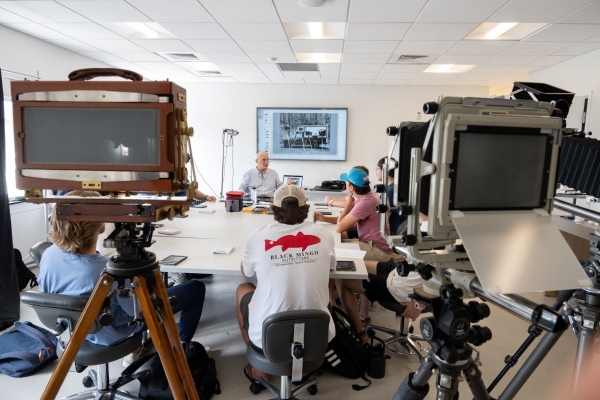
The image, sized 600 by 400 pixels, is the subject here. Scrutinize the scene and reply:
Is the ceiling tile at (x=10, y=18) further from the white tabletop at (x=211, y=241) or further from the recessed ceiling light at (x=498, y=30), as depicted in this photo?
the recessed ceiling light at (x=498, y=30)

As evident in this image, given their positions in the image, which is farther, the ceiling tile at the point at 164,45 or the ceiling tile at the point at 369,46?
the ceiling tile at the point at 164,45

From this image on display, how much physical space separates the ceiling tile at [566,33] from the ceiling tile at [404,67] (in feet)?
4.95

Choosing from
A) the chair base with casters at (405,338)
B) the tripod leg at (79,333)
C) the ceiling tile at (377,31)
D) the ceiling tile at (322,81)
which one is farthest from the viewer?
the ceiling tile at (322,81)

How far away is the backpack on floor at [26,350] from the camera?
2.05 metres

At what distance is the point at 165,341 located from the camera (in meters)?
1.15

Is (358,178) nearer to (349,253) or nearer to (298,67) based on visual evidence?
(349,253)

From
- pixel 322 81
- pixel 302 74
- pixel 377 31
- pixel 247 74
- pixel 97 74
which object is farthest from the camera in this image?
pixel 322 81

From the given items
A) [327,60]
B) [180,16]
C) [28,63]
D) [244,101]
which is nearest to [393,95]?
[327,60]

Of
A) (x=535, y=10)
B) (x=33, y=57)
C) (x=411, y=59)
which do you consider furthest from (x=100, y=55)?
(x=535, y=10)

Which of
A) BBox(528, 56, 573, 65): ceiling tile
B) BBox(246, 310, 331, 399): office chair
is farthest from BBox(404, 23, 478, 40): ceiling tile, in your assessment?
BBox(246, 310, 331, 399): office chair

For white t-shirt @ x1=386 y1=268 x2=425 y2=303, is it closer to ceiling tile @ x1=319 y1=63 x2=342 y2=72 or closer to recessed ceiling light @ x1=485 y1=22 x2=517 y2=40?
recessed ceiling light @ x1=485 y1=22 x2=517 y2=40

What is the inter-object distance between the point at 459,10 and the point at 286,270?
→ 2.86 m

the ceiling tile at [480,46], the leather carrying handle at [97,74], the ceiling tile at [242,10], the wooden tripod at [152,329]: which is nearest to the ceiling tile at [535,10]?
the ceiling tile at [480,46]

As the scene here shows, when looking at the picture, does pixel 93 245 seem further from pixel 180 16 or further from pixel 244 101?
pixel 244 101
